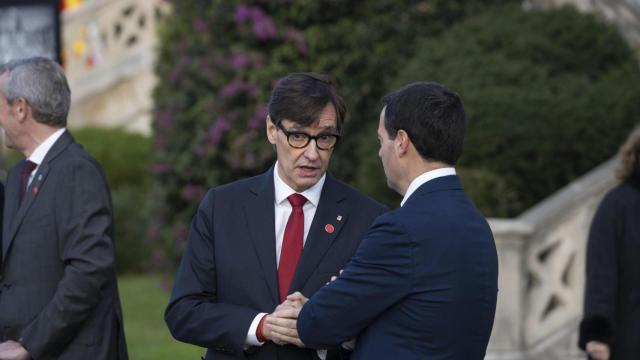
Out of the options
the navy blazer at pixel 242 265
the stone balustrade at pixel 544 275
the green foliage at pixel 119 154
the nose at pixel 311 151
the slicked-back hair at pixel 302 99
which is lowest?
the green foliage at pixel 119 154

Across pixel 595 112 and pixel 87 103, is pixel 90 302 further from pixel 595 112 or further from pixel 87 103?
pixel 87 103

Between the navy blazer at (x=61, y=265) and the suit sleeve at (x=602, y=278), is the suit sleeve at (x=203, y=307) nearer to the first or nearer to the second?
the navy blazer at (x=61, y=265)

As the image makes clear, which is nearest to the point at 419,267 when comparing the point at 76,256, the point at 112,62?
the point at 76,256

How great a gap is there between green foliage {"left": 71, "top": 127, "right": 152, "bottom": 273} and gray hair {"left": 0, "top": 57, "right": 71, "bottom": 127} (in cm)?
896

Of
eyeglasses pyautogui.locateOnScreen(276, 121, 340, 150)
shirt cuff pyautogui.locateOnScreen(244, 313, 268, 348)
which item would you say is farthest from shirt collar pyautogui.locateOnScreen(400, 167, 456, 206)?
shirt cuff pyautogui.locateOnScreen(244, 313, 268, 348)

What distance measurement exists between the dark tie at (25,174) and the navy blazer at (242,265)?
1044 millimetres

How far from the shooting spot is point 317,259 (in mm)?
4191

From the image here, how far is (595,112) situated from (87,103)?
1273cm

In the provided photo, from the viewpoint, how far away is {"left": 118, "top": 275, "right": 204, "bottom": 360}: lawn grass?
9.46 metres

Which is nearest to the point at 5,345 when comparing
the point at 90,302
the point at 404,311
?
the point at 90,302

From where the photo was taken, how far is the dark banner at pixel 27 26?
887 cm

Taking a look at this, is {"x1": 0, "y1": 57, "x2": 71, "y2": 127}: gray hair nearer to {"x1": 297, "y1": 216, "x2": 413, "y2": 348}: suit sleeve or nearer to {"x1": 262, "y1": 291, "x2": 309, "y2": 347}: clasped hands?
{"x1": 262, "y1": 291, "x2": 309, "y2": 347}: clasped hands

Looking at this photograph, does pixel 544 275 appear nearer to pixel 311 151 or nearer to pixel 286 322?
pixel 311 151

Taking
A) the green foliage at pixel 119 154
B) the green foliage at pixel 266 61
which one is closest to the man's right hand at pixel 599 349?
the green foliage at pixel 266 61
